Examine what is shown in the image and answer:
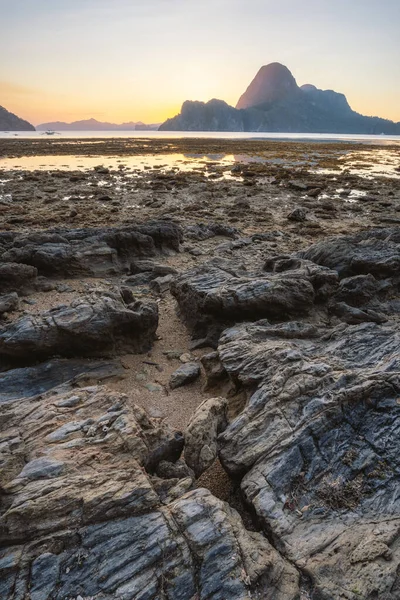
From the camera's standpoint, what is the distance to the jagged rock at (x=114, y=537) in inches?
145

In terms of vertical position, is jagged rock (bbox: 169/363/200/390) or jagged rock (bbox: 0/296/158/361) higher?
jagged rock (bbox: 0/296/158/361)

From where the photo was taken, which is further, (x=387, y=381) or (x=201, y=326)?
(x=201, y=326)

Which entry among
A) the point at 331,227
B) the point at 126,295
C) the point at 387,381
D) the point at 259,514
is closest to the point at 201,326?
the point at 126,295

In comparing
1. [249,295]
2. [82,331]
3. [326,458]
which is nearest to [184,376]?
[82,331]

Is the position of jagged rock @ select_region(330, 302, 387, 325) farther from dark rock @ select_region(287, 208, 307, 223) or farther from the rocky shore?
dark rock @ select_region(287, 208, 307, 223)

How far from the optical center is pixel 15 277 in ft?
40.7

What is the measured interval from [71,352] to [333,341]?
18.7 feet

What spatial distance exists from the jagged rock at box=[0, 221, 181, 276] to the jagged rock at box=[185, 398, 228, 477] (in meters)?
9.13

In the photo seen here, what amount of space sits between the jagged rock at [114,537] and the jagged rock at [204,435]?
29.9 inches

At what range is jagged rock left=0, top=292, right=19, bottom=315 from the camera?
11062 millimetres

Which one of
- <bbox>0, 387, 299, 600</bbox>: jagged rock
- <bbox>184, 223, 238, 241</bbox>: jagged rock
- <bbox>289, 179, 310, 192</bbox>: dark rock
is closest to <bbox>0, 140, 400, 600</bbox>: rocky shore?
<bbox>0, 387, 299, 600</bbox>: jagged rock

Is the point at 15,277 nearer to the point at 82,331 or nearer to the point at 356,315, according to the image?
the point at 82,331

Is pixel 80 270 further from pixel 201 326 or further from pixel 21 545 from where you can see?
pixel 21 545

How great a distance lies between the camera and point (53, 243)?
→ 14.6m
